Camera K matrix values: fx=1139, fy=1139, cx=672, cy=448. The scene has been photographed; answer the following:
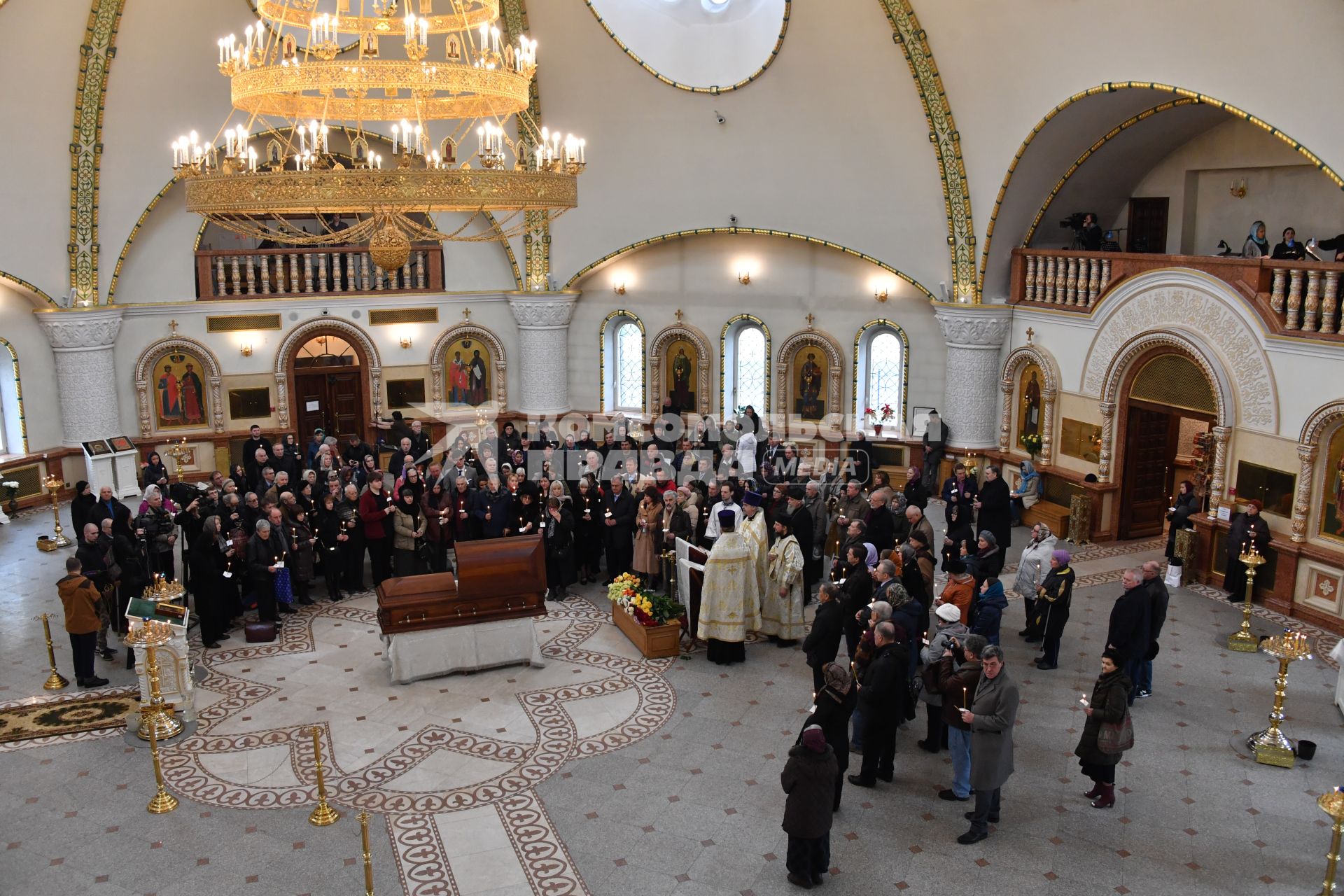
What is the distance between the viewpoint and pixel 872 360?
65.3 feet

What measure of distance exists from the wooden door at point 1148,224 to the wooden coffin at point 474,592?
1128cm

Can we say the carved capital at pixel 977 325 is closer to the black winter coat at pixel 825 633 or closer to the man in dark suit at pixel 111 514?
the black winter coat at pixel 825 633

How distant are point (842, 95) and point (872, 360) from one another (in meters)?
4.68

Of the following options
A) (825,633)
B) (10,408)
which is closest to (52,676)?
(825,633)

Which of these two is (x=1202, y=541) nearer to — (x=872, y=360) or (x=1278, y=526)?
(x=1278, y=526)

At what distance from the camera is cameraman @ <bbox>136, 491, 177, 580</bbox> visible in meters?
12.7

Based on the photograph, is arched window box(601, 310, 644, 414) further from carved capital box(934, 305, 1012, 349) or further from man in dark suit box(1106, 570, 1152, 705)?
man in dark suit box(1106, 570, 1152, 705)

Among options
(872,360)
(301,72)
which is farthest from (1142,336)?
(301,72)

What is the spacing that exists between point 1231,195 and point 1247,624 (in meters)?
7.29

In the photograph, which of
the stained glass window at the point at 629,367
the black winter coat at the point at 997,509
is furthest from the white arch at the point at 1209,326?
the stained glass window at the point at 629,367

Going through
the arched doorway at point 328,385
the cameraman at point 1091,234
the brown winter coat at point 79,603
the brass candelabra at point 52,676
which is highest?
the cameraman at point 1091,234

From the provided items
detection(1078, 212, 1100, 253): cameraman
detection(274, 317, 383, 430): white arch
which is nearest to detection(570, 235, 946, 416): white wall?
detection(1078, 212, 1100, 253): cameraman

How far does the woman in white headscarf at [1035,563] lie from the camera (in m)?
11.8

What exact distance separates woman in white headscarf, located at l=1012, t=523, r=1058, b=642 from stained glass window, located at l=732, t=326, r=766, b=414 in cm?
929
